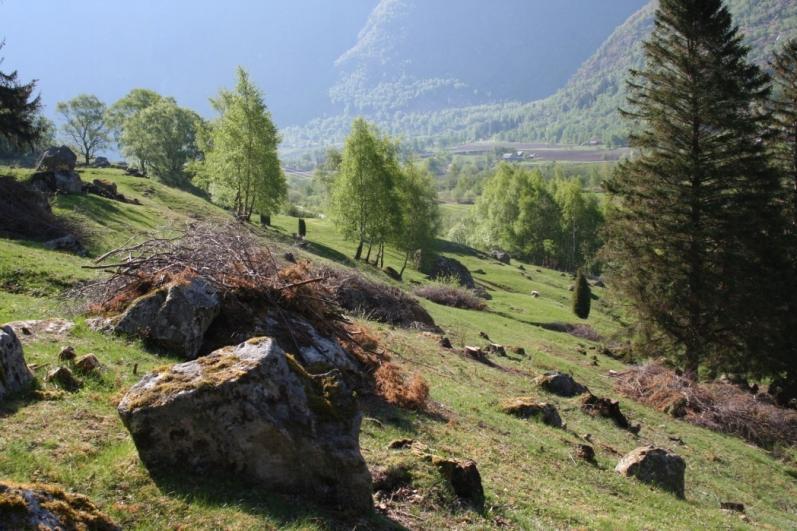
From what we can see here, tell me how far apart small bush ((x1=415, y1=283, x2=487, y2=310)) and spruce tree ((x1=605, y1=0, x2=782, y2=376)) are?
14791mm

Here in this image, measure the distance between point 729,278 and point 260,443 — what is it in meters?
28.2

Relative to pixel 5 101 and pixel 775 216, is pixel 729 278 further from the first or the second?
pixel 5 101

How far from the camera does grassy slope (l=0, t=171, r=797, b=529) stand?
223 inches

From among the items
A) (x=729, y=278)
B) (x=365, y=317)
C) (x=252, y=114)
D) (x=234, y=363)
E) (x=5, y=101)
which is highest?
(x=252, y=114)

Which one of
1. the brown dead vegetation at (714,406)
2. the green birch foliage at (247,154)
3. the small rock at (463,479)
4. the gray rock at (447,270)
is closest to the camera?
the small rock at (463,479)

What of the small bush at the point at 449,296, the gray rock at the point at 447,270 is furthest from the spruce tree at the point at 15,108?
the gray rock at the point at 447,270

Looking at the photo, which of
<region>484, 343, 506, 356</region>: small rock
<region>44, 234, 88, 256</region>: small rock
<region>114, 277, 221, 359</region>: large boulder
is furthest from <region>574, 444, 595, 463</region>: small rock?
<region>44, 234, 88, 256</region>: small rock

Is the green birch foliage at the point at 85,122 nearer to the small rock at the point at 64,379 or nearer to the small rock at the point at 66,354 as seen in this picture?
the small rock at the point at 66,354

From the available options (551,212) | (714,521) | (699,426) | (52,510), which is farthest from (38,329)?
(551,212)

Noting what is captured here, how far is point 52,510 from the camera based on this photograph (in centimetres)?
436

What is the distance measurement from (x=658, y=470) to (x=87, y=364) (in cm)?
1127

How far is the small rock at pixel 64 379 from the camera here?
307 inches

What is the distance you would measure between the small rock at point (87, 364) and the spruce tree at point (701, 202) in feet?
87.7

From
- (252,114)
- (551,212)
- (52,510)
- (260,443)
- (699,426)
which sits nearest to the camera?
(52,510)
